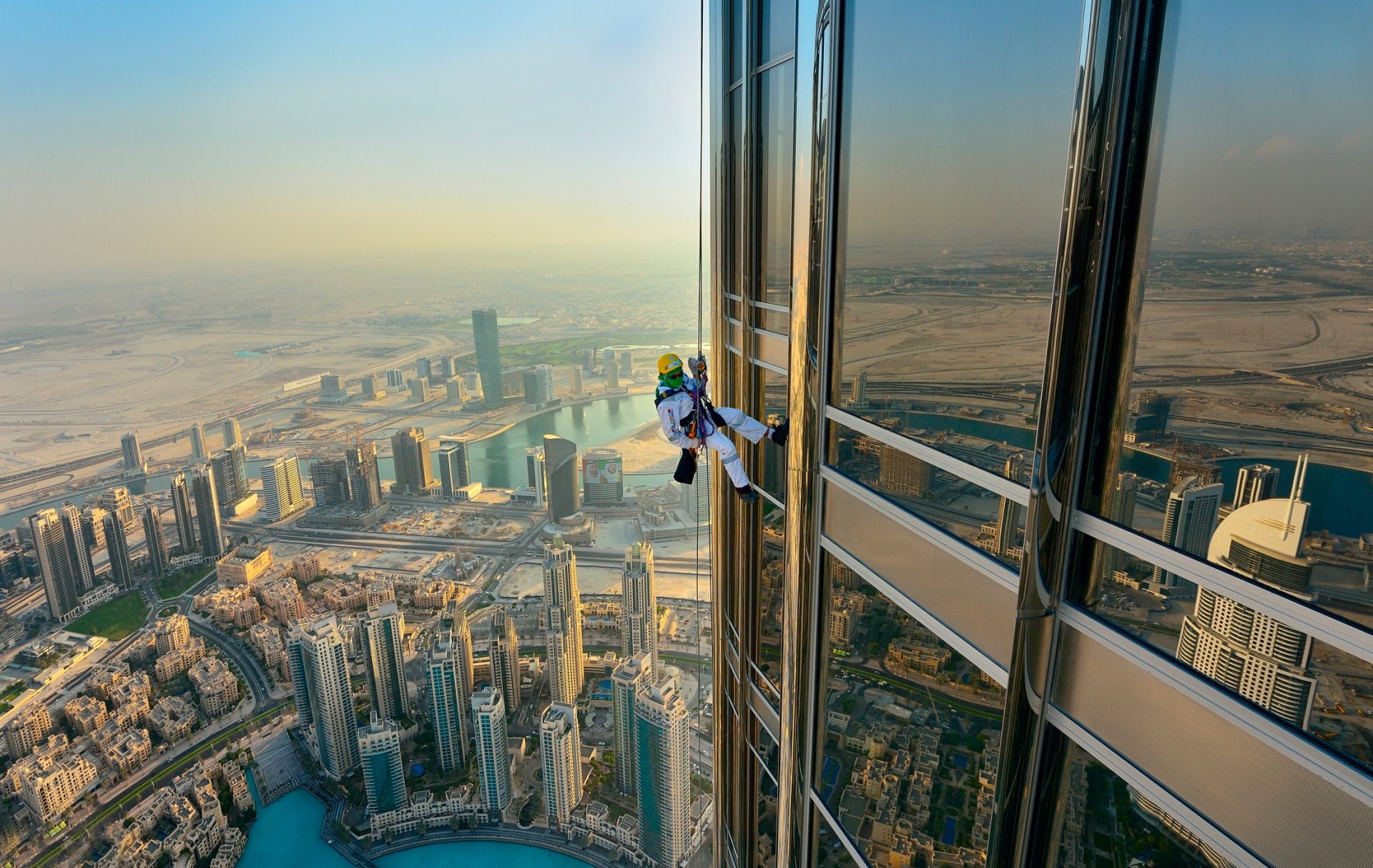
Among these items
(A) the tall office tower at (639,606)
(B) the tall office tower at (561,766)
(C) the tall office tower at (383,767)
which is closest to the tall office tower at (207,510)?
(C) the tall office tower at (383,767)

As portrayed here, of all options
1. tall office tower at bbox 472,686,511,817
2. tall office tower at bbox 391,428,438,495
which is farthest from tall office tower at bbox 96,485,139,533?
tall office tower at bbox 472,686,511,817

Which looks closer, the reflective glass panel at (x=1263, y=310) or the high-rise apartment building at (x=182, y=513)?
the reflective glass panel at (x=1263, y=310)

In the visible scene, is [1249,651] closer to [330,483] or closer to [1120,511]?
[1120,511]

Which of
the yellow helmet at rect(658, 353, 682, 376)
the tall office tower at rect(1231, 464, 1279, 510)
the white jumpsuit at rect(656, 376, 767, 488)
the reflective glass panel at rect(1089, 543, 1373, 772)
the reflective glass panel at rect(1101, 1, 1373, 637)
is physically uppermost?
the reflective glass panel at rect(1101, 1, 1373, 637)

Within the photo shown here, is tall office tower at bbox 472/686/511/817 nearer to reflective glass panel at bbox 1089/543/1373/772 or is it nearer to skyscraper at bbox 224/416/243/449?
Result: skyscraper at bbox 224/416/243/449

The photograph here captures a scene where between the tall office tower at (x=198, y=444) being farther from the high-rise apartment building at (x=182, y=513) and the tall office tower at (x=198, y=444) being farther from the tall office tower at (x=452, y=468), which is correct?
the tall office tower at (x=452, y=468)

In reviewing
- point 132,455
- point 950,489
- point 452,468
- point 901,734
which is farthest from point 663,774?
point 132,455

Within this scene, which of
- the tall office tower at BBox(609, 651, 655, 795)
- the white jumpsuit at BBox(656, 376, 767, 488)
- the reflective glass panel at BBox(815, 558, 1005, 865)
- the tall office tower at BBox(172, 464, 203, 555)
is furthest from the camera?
the tall office tower at BBox(172, 464, 203, 555)
